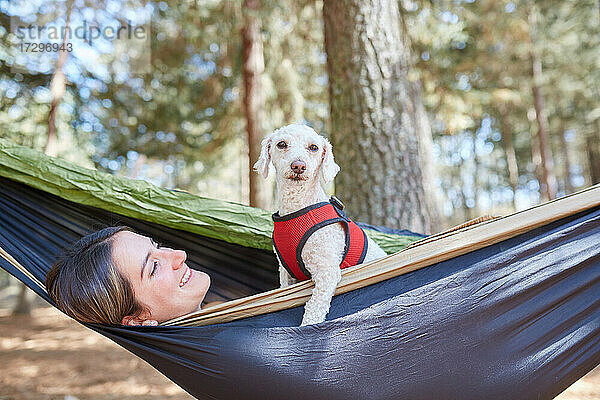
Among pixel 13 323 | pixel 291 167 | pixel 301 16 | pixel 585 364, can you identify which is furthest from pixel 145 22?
pixel 585 364

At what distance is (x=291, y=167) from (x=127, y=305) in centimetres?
62

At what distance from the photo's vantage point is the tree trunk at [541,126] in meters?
8.51

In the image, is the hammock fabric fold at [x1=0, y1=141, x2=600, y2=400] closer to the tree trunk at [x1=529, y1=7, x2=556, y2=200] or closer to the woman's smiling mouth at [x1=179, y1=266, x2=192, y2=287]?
the woman's smiling mouth at [x1=179, y1=266, x2=192, y2=287]

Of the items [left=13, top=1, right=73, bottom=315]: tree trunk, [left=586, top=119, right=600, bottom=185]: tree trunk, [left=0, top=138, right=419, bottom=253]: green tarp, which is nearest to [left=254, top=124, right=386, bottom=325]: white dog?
[left=0, top=138, right=419, bottom=253]: green tarp

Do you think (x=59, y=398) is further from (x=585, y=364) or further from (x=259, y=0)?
(x=259, y=0)

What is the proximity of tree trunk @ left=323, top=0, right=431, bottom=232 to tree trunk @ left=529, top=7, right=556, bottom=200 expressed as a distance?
22.8 ft

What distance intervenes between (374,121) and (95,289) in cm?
181

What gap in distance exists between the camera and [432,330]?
111 centimetres

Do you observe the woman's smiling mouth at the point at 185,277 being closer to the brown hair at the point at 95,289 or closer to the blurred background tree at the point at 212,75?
the brown hair at the point at 95,289

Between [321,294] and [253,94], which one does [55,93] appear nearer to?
[253,94]

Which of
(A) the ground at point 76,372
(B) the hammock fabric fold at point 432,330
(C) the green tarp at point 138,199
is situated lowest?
(A) the ground at point 76,372

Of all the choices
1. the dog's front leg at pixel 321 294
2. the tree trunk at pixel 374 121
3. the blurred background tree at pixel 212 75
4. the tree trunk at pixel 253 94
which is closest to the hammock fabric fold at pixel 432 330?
the dog's front leg at pixel 321 294

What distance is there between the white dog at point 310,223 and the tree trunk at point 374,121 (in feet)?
3.36

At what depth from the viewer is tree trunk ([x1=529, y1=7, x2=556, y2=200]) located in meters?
8.51
